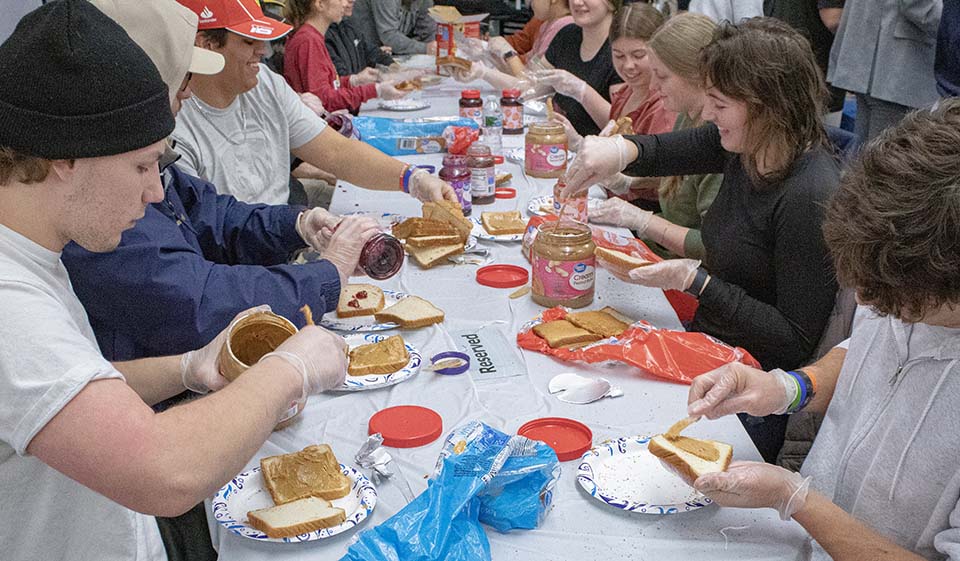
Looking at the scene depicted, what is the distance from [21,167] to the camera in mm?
1086

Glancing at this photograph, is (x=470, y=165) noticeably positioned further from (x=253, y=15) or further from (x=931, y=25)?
(x=931, y=25)

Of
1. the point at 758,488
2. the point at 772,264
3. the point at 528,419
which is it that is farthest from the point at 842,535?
the point at 772,264

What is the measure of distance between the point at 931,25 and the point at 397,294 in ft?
10.2

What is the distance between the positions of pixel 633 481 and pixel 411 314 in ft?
2.62

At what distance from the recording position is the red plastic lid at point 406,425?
1490 millimetres

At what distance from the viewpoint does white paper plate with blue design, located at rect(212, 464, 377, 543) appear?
4.05 feet

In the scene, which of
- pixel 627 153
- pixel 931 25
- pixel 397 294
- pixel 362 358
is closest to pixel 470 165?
pixel 627 153

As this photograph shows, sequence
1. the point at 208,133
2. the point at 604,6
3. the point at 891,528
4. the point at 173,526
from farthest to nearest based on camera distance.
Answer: the point at 604,6, the point at 208,133, the point at 173,526, the point at 891,528

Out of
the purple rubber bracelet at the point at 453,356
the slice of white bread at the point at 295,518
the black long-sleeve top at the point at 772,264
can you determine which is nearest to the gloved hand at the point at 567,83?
the black long-sleeve top at the point at 772,264

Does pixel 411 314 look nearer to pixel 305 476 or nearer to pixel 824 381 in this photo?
pixel 305 476

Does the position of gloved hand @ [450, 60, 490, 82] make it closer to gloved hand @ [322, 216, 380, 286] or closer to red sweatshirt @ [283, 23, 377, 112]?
red sweatshirt @ [283, 23, 377, 112]

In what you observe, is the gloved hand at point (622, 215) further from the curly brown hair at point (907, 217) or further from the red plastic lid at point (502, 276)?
the curly brown hair at point (907, 217)

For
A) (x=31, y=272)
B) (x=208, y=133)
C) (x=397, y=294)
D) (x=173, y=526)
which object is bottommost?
(x=173, y=526)

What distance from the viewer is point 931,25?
3.70 metres
